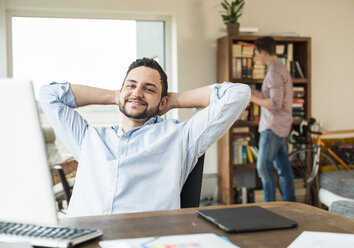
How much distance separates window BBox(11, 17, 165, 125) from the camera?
4.64 meters

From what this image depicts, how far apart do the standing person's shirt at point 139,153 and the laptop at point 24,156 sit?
0.71 m

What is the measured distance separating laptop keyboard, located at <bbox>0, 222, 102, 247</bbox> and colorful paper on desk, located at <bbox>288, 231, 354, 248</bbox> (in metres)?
0.42

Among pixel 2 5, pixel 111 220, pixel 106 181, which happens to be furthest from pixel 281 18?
pixel 111 220

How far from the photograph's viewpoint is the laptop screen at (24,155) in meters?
0.82

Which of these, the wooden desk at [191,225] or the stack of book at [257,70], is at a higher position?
the stack of book at [257,70]

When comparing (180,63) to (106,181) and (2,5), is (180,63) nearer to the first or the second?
(2,5)

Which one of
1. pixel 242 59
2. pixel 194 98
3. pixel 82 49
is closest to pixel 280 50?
pixel 242 59

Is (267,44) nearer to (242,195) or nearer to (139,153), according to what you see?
(242,195)

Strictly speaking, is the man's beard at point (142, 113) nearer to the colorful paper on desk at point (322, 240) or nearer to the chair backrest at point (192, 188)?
the chair backrest at point (192, 188)

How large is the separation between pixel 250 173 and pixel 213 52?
56.7 inches

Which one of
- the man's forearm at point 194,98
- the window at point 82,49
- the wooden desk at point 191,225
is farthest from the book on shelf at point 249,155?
the wooden desk at point 191,225

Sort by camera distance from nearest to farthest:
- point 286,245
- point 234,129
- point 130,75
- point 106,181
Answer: point 286,245
point 106,181
point 130,75
point 234,129

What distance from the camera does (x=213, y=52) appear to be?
16.3 ft

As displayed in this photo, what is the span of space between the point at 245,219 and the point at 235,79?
3.70 meters
